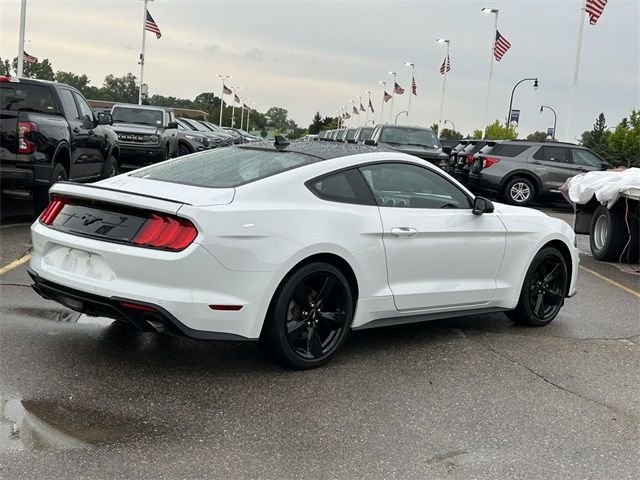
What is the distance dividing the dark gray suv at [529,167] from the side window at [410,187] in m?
13.9

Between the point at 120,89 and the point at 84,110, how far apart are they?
121247 mm

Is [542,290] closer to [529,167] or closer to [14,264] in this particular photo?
[14,264]

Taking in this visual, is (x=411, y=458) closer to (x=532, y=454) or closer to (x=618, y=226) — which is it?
(x=532, y=454)

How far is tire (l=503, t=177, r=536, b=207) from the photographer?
748 inches

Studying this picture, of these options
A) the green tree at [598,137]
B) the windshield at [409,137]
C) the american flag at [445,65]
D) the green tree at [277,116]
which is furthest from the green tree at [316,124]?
the windshield at [409,137]

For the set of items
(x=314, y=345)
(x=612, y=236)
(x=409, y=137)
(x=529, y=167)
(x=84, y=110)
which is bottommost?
(x=314, y=345)

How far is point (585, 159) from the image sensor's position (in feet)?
63.8

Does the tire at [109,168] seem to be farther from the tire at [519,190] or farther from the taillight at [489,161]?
the tire at [519,190]

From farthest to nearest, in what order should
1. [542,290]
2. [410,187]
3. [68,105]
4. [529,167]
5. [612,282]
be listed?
[529,167], [68,105], [612,282], [542,290], [410,187]

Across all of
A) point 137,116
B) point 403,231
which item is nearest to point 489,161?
point 137,116

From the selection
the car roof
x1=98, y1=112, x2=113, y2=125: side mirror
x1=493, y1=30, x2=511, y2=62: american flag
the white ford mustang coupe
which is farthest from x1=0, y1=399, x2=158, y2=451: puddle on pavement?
x1=493, y1=30, x2=511, y2=62: american flag

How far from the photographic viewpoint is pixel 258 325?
437 cm

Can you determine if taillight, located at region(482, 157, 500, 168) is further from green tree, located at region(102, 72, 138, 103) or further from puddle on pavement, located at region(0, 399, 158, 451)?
green tree, located at region(102, 72, 138, 103)

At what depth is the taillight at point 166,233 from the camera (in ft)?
13.5
